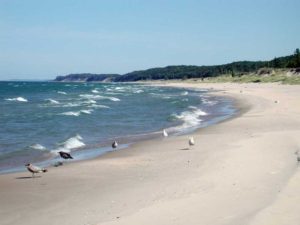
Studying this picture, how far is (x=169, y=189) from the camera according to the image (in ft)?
33.2

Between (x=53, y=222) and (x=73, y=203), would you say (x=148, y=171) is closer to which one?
(x=73, y=203)

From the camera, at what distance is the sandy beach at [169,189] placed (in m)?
8.02

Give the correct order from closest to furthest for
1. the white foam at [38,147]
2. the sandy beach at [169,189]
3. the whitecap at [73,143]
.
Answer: the sandy beach at [169,189] → the white foam at [38,147] → the whitecap at [73,143]

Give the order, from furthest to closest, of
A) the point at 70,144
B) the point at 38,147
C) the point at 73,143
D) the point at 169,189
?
the point at 73,143 < the point at 70,144 < the point at 38,147 < the point at 169,189

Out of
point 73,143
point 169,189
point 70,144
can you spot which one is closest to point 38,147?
point 70,144

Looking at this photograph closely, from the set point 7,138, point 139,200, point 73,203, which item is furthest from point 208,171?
point 7,138

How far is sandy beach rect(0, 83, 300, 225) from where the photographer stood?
26.3 ft

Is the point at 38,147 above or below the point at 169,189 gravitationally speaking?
below

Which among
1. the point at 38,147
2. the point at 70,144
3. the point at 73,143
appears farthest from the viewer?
the point at 73,143

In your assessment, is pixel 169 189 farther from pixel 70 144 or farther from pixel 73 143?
pixel 73 143

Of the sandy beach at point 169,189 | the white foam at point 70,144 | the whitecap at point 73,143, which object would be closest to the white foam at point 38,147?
the white foam at point 70,144

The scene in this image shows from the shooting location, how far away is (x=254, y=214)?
764 centimetres

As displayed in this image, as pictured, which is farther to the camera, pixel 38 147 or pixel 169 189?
pixel 38 147

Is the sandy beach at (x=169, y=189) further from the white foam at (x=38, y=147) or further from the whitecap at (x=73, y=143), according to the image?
the white foam at (x=38, y=147)
